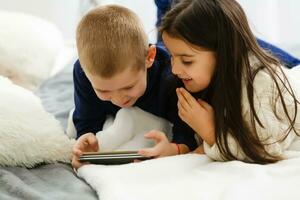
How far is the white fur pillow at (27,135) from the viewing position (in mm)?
1003

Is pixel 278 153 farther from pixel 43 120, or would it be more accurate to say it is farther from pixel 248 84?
pixel 43 120

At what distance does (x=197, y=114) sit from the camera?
1.03 metres

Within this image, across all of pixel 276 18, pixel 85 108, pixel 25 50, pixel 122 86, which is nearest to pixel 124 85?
pixel 122 86

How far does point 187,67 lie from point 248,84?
0.13m

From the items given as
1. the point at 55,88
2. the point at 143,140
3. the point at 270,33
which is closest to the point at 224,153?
the point at 143,140

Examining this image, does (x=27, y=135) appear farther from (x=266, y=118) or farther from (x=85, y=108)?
(x=266, y=118)

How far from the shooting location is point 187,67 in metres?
1.00

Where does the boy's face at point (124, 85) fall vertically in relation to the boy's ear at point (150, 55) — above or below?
below

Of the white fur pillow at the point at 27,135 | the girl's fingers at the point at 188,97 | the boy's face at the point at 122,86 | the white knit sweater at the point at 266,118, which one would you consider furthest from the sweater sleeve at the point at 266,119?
the white fur pillow at the point at 27,135

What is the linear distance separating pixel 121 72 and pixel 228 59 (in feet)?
0.73

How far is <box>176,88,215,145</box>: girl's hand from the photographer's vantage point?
102cm

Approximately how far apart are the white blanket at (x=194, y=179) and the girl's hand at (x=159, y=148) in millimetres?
48

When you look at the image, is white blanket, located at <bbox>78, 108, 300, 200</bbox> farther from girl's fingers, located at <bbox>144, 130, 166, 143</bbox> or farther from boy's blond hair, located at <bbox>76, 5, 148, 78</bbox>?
boy's blond hair, located at <bbox>76, 5, 148, 78</bbox>

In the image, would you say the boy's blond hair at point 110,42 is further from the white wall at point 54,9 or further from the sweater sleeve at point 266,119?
the white wall at point 54,9
